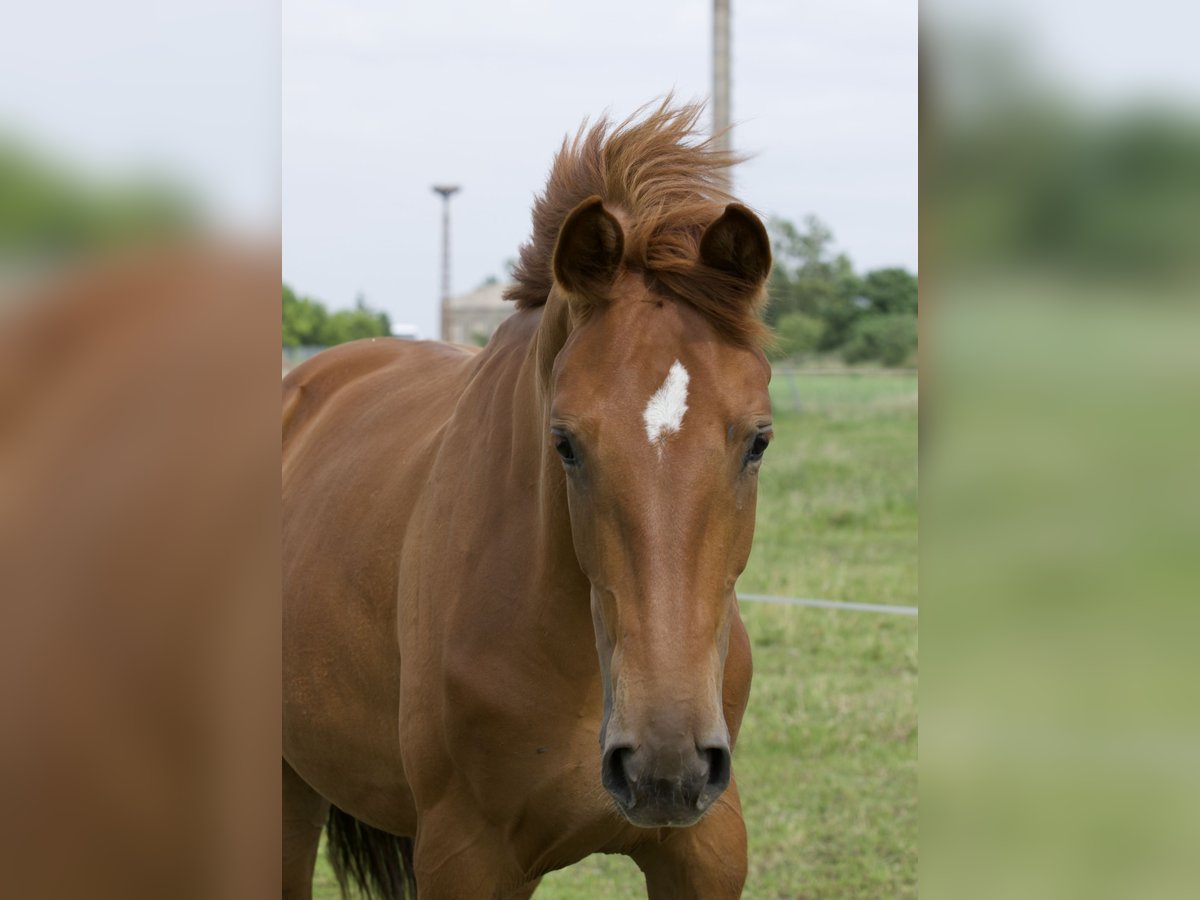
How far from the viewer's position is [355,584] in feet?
9.48

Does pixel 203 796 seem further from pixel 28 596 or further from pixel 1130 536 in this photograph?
pixel 1130 536

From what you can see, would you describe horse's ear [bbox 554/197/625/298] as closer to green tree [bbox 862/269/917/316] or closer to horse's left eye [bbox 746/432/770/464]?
horse's left eye [bbox 746/432/770/464]

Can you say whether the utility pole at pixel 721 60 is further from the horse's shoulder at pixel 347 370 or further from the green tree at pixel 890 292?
the green tree at pixel 890 292

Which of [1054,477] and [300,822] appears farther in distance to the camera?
[300,822]

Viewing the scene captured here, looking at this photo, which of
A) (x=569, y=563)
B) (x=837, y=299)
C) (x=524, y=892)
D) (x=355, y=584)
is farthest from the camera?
(x=837, y=299)

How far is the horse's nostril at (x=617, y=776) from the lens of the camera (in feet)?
5.65

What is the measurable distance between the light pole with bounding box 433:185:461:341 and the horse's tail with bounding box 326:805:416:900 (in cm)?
1011

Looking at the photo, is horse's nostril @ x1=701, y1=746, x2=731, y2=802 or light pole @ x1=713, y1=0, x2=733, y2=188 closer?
horse's nostril @ x1=701, y1=746, x2=731, y2=802

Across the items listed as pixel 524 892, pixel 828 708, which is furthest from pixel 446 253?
pixel 524 892

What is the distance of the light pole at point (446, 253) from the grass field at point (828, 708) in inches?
191

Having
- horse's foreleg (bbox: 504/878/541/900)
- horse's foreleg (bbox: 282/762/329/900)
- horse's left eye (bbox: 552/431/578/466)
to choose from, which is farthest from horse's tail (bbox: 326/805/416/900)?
horse's left eye (bbox: 552/431/578/466)

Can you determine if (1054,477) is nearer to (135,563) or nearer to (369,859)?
(135,563)

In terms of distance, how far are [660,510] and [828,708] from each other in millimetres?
3969

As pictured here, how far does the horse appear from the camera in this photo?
5.80 ft
